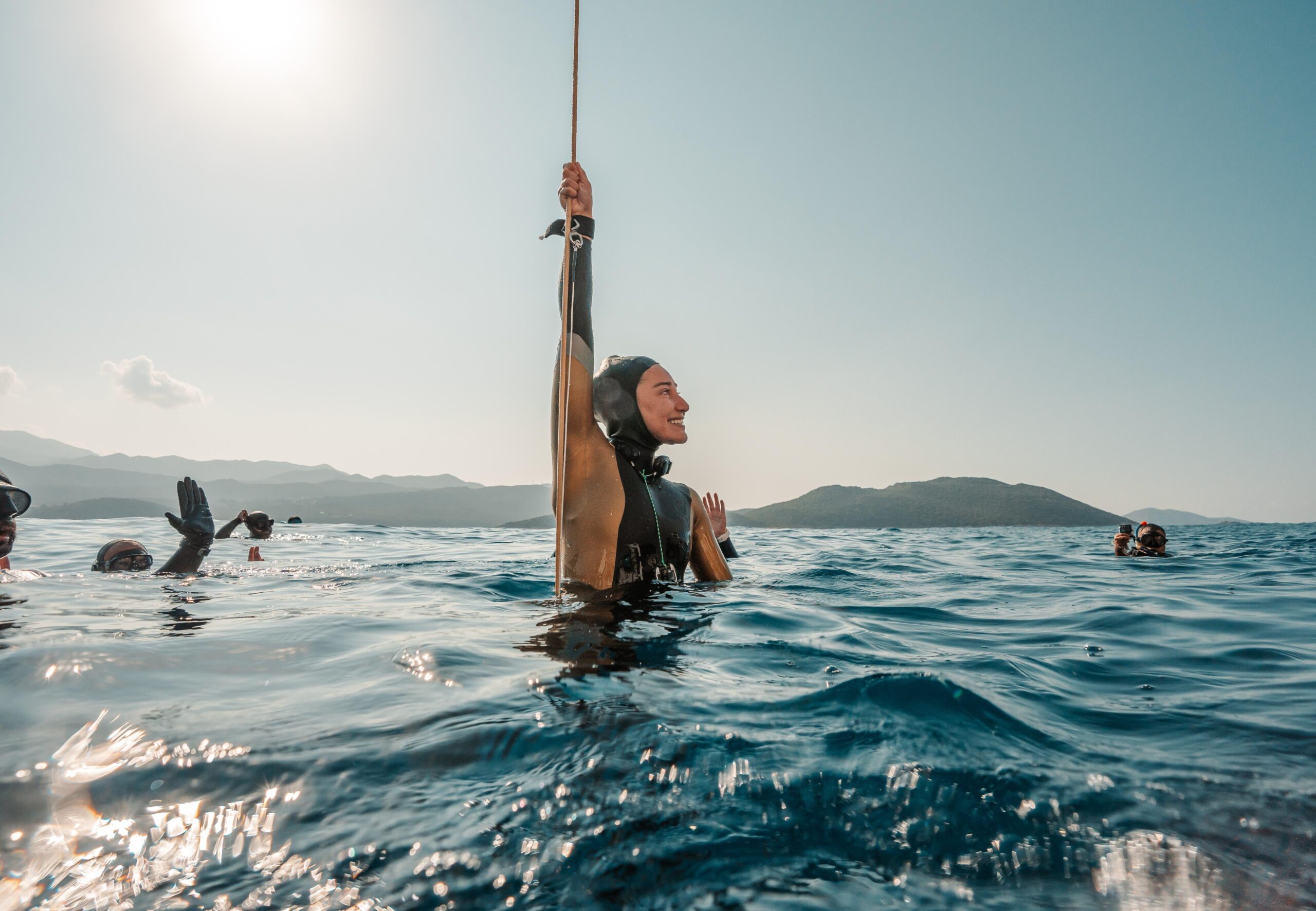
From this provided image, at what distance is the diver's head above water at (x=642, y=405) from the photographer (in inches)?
165

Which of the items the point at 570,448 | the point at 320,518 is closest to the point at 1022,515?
the point at 320,518

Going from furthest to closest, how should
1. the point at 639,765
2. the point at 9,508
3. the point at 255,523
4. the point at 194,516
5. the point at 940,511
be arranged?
the point at 940,511 → the point at 255,523 → the point at 194,516 → the point at 9,508 → the point at 639,765

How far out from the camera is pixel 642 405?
4.18m

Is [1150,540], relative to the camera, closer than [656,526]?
No

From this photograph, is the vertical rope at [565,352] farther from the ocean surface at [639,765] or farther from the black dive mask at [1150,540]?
the black dive mask at [1150,540]

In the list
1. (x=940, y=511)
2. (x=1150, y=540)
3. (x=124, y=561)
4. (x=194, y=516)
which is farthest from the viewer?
(x=940, y=511)

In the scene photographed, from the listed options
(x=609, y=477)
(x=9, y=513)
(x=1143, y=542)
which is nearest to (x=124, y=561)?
(x=9, y=513)

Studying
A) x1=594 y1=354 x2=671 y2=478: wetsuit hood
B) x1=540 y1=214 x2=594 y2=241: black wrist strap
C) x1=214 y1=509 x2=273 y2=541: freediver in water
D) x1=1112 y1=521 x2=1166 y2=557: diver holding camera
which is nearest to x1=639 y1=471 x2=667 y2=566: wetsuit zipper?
x1=594 y1=354 x2=671 y2=478: wetsuit hood

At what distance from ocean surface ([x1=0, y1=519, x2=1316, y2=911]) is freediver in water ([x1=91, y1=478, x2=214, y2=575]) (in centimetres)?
269

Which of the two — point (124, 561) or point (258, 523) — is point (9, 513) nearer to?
point (124, 561)

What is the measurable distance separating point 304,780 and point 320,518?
59115 mm

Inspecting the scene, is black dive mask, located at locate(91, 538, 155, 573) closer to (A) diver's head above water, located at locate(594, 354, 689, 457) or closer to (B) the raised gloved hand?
(B) the raised gloved hand

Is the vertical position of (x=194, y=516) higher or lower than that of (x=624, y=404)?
lower

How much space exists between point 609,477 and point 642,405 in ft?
1.88
